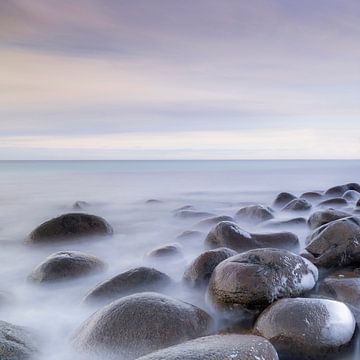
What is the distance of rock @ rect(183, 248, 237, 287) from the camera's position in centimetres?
427

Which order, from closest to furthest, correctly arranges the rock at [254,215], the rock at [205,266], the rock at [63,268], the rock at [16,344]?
the rock at [16,344]
the rock at [205,266]
the rock at [63,268]
the rock at [254,215]

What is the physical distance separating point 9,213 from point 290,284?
8.75m

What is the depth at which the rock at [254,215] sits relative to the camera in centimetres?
789

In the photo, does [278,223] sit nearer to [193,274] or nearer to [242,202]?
[193,274]

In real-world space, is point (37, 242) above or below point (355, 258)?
below

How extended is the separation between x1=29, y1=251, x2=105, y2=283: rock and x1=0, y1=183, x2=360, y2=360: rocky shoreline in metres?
0.01

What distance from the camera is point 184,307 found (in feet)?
10.8

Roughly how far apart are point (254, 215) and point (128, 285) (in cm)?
442

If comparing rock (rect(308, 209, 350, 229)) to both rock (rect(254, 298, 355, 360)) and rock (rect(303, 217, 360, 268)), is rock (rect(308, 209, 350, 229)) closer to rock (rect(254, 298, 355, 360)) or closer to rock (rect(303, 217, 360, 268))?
rock (rect(303, 217, 360, 268))

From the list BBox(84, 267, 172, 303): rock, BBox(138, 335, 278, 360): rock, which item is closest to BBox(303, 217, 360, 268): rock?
BBox(84, 267, 172, 303): rock

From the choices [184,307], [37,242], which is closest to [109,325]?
[184,307]

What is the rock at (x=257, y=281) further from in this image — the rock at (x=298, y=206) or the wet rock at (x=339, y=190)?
the wet rock at (x=339, y=190)

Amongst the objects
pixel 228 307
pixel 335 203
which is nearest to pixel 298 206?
pixel 335 203


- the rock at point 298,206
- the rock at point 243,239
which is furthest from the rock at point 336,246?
the rock at point 298,206
